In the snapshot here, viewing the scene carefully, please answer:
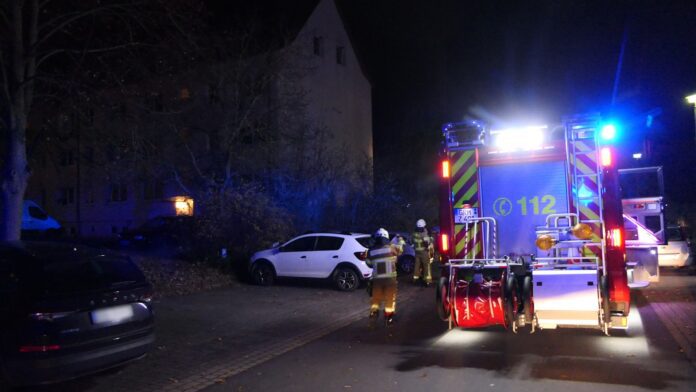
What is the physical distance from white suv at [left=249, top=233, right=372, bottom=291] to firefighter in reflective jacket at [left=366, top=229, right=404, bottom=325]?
15.0 ft

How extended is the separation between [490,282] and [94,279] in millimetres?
5170

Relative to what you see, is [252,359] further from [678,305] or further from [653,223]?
[653,223]

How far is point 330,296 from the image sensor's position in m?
13.1

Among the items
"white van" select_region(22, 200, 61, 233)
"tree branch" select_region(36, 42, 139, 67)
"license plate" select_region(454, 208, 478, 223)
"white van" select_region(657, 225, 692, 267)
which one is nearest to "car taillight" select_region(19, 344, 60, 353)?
"license plate" select_region(454, 208, 478, 223)

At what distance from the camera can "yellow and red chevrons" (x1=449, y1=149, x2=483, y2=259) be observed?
890cm

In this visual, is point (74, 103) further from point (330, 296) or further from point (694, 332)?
point (694, 332)

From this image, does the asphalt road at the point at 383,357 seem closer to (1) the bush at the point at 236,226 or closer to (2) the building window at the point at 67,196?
(1) the bush at the point at 236,226

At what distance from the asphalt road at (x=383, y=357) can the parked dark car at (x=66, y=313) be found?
673 mm

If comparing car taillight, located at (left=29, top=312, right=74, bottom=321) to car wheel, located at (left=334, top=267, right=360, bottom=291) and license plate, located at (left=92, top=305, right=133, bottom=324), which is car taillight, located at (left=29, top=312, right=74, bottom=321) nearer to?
license plate, located at (left=92, top=305, right=133, bottom=324)

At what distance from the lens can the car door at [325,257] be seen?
14.0 meters

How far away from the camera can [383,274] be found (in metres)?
8.98

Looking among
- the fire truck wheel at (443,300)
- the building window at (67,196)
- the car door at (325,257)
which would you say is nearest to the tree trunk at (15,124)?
the car door at (325,257)

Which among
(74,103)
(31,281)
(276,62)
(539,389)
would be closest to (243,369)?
(31,281)

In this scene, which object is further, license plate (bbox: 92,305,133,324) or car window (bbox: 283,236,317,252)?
car window (bbox: 283,236,317,252)
